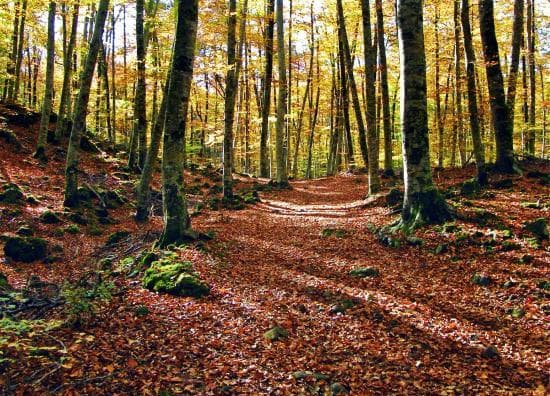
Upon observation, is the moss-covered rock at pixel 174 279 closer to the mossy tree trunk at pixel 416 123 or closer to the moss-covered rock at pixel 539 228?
the mossy tree trunk at pixel 416 123

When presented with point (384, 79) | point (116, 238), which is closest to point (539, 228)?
point (116, 238)

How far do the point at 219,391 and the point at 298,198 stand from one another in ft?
41.3

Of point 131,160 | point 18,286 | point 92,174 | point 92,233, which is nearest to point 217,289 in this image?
point 18,286

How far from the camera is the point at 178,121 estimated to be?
7.91 m

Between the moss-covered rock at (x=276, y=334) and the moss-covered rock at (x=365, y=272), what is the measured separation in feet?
7.53

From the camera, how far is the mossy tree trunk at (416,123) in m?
8.24

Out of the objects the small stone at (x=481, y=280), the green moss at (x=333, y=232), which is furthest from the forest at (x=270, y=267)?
the green moss at (x=333, y=232)

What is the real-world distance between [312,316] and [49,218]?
330 inches

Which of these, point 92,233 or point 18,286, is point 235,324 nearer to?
point 18,286

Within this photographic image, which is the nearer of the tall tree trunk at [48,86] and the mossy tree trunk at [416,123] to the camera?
the mossy tree trunk at [416,123]

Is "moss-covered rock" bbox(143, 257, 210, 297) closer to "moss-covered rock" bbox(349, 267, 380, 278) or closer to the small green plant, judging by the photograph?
the small green plant

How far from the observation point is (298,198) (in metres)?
16.2

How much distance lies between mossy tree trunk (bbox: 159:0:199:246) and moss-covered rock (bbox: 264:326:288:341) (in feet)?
12.2

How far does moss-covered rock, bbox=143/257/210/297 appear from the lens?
20.6 feet
